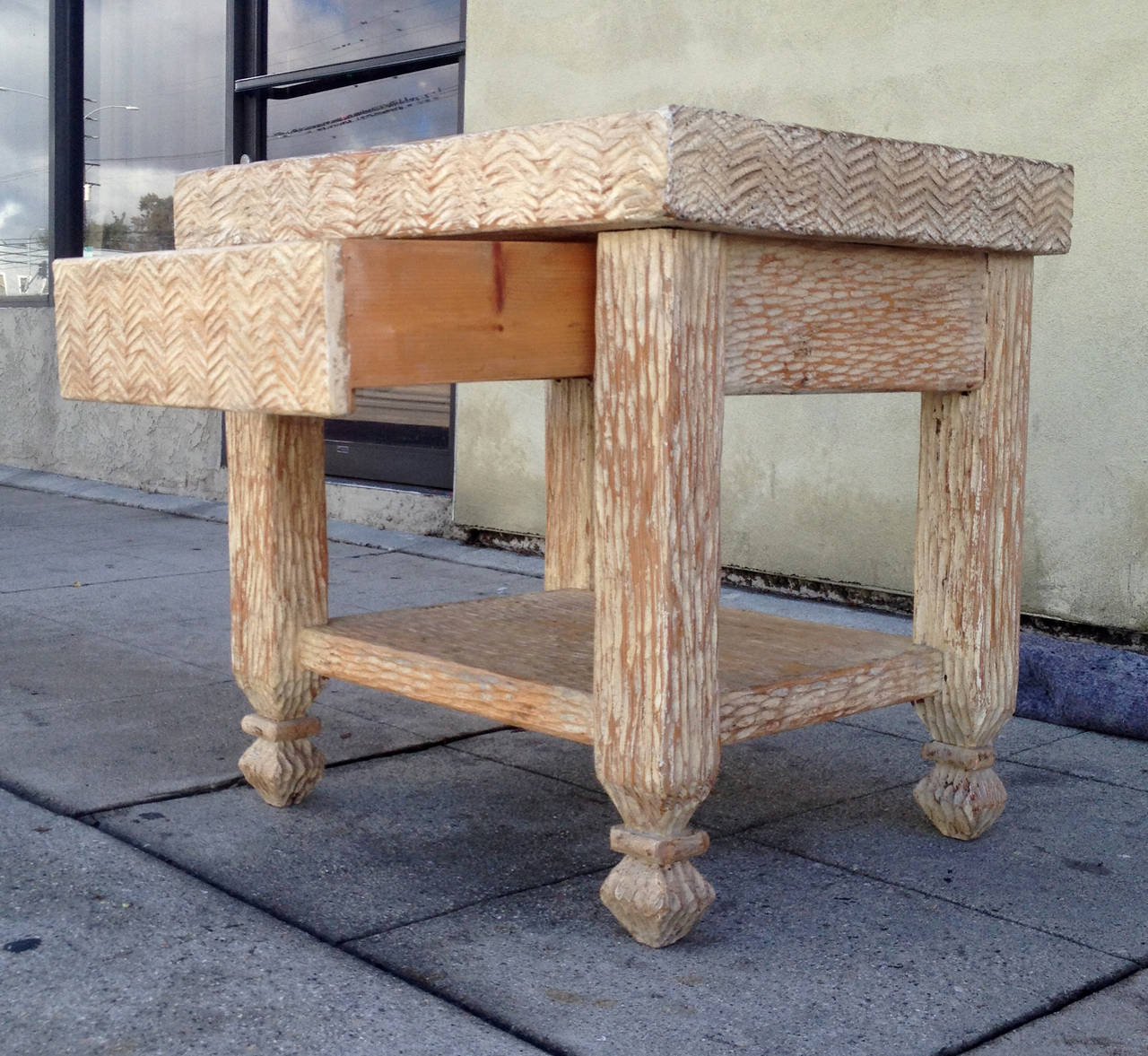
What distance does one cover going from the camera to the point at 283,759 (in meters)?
2.28

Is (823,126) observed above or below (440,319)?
above

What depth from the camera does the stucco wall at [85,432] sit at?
6.16 meters

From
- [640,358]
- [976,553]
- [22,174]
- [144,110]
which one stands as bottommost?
[976,553]

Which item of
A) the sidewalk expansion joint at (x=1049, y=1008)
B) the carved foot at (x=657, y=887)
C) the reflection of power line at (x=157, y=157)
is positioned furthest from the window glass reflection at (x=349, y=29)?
the sidewalk expansion joint at (x=1049, y=1008)

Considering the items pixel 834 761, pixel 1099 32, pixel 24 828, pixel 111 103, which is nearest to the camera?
pixel 24 828

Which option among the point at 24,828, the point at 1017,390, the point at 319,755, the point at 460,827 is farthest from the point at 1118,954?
the point at 24,828

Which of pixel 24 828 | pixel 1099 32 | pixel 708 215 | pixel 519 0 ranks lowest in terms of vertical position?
pixel 24 828

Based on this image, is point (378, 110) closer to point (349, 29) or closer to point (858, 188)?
point (349, 29)

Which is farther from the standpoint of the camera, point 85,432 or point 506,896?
point 85,432

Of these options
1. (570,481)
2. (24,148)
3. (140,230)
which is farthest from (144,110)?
(570,481)

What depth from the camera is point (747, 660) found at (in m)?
2.02

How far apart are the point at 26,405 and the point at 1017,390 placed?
6.04 m

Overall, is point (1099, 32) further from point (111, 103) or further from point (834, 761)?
point (111, 103)

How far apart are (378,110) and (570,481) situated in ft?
11.2
